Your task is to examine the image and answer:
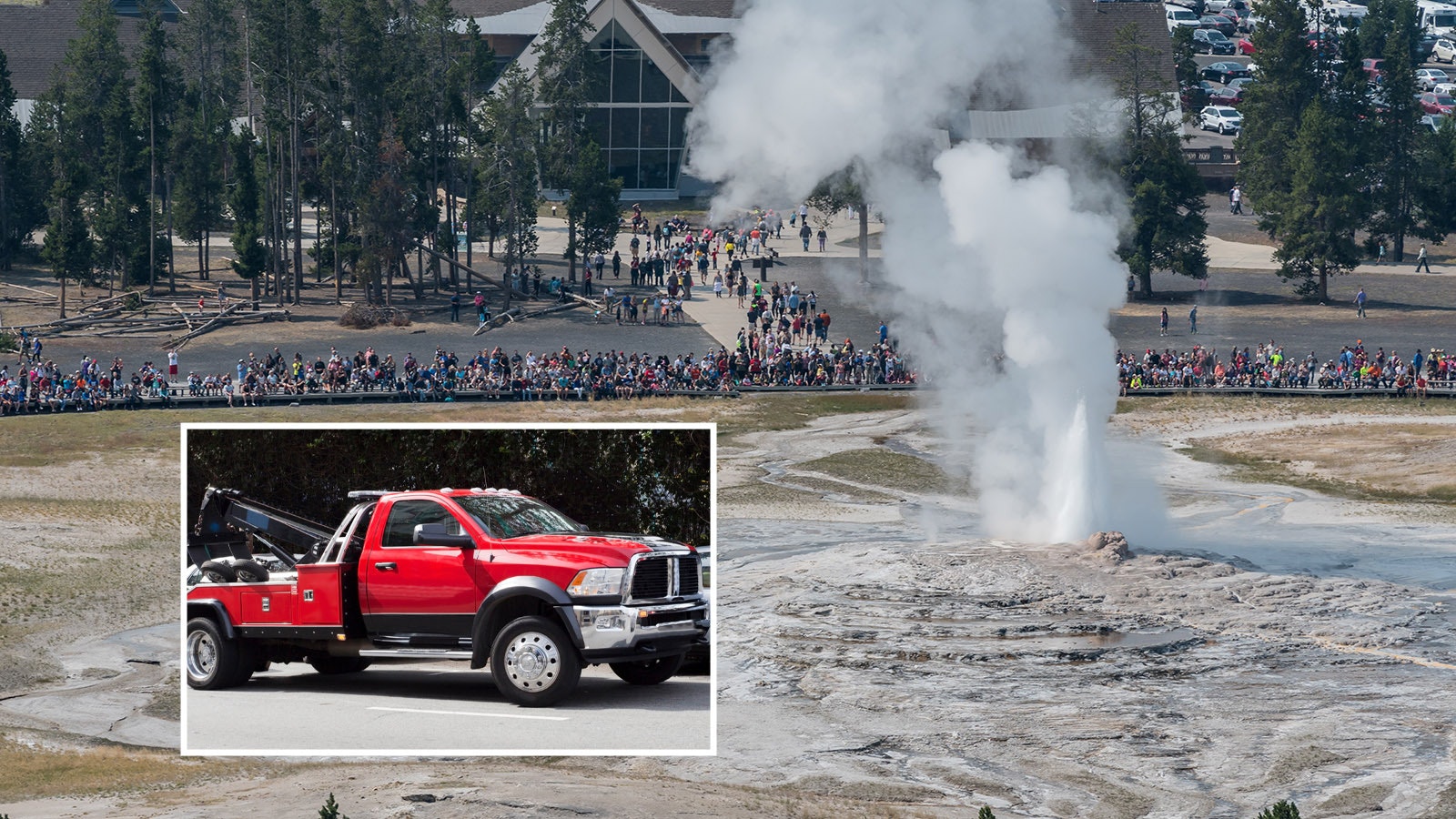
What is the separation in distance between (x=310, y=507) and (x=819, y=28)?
89.5 feet

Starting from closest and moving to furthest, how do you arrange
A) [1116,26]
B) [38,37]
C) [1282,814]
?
[1282,814] → [1116,26] → [38,37]

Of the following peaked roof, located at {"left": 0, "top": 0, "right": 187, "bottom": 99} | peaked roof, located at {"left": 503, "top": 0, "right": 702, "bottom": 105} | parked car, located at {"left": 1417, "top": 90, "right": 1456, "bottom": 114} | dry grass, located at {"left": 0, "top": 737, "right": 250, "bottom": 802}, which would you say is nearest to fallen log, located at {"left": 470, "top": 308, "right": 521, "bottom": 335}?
peaked roof, located at {"left": 503, "top": 0, "right": 702, "bottom": 105}

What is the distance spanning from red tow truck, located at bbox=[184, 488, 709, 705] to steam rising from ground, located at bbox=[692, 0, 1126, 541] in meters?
26.9

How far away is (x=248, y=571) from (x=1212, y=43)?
137m

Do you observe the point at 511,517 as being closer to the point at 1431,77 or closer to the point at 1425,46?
the point at 1431,77

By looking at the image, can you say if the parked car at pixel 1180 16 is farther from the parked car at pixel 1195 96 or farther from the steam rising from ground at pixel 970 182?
the steam rising from ground at pixel 970 182

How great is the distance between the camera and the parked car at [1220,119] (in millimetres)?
118438

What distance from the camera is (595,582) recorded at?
549 inches

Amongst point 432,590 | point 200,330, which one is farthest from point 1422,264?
point 432,590

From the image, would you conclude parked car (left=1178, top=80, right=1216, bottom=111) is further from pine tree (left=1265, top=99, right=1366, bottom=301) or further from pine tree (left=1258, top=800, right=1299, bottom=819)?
pine tree (left=1258, top=800, right=1299, bottom=819)

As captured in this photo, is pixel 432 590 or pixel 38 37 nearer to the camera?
pixel 432 590

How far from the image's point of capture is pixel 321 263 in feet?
292

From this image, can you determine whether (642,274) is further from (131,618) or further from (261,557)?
(261,557)

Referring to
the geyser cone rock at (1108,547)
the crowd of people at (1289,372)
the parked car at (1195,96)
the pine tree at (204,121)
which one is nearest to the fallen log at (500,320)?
the pine tree at (204,121)
